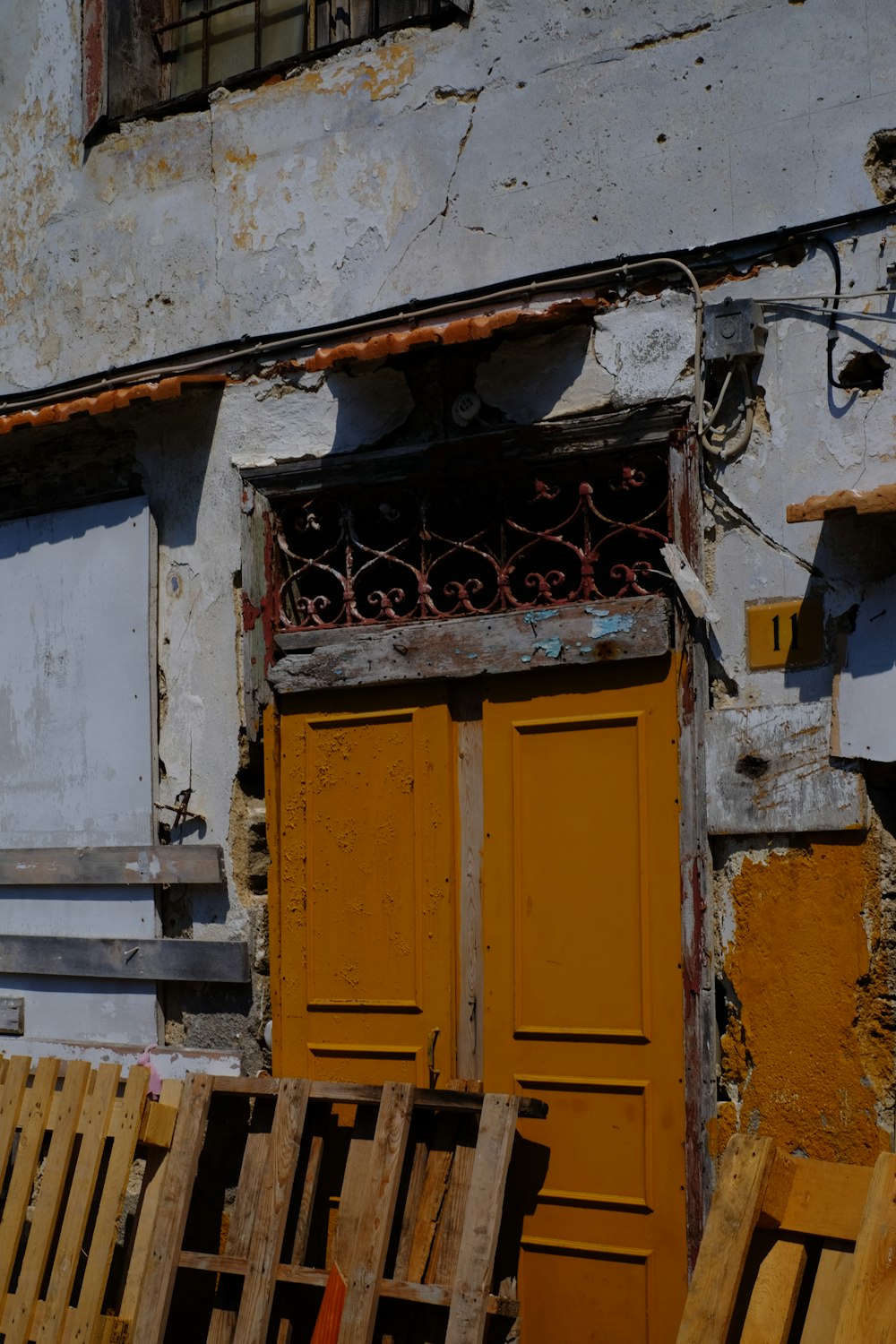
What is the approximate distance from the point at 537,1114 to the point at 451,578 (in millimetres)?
1891

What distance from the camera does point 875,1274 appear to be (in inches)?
134

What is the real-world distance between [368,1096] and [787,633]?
1.94m

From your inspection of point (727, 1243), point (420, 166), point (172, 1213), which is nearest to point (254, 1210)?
point (172, 1213)

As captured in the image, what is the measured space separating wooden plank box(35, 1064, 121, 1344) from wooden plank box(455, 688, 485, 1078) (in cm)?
119

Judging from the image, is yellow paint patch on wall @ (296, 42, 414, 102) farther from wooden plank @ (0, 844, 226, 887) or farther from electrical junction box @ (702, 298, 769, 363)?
wooden plank @ (0, 844, 226, 887)

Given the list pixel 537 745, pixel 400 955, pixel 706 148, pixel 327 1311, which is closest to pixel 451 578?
pixel 537 745

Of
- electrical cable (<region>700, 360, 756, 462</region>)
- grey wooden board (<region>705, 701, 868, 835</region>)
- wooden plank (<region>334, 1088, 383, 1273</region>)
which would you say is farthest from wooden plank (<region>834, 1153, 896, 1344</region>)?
electrical cable (<region>700, 360, 756, 462</region>)

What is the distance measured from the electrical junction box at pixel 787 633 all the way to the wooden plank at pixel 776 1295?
1.66 m

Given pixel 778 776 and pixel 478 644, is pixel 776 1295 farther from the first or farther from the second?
pixel 478 644

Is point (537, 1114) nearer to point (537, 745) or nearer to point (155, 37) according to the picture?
point (537, 745)

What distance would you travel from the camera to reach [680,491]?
15.4 ft

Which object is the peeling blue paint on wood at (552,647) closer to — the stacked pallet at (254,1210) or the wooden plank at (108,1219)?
the stacked pallet at (254,1210)

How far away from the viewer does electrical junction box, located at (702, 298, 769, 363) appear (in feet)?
14.9

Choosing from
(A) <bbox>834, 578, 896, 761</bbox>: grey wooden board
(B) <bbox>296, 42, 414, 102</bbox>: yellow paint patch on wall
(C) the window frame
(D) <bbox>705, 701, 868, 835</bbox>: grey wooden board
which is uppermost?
(C) the window frame
